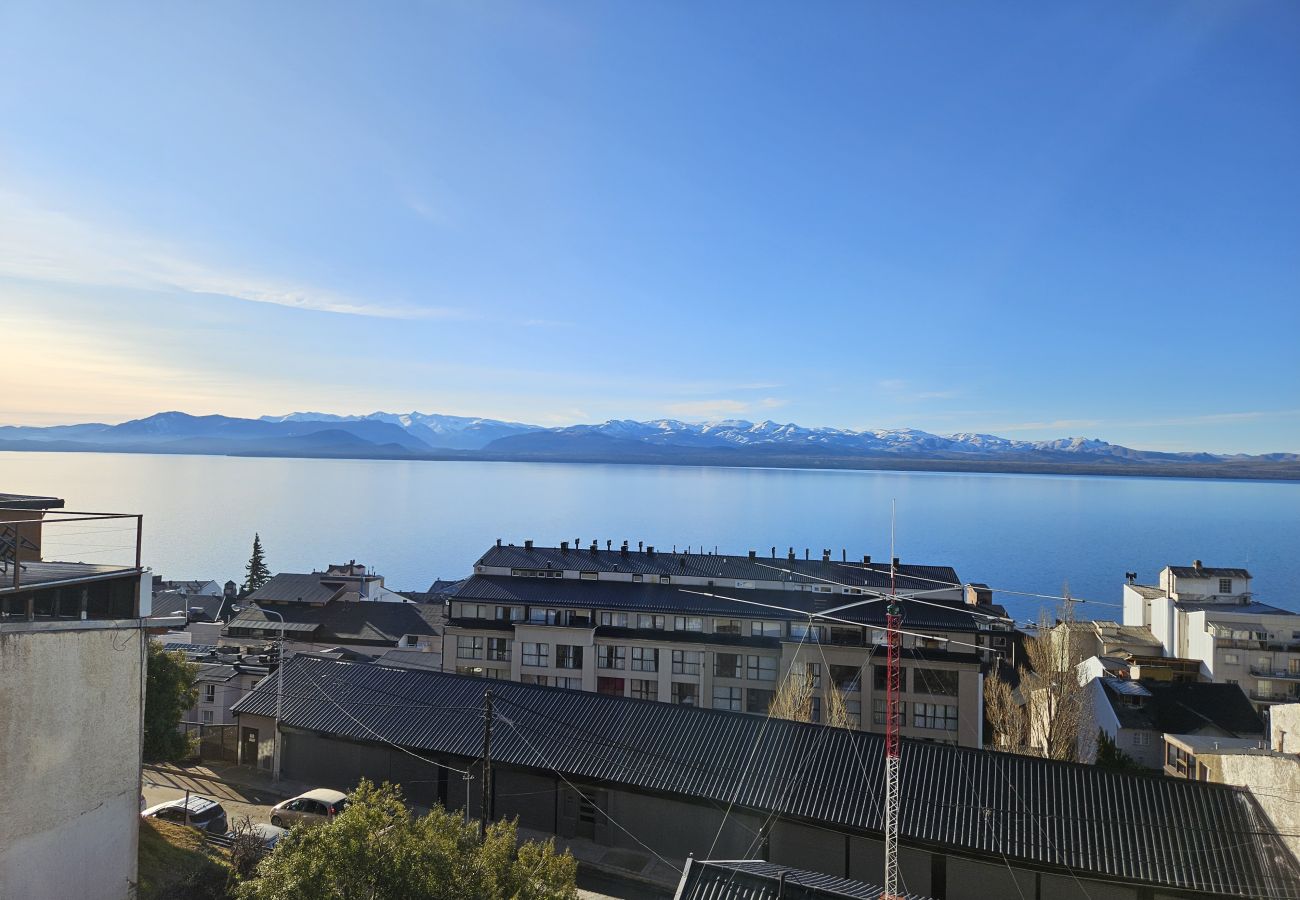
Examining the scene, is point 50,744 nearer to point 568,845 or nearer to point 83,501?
point 568,845

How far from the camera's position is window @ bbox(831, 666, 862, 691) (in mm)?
30406

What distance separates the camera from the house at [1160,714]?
3038cm

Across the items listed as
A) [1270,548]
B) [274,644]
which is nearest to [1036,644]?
[274,644]

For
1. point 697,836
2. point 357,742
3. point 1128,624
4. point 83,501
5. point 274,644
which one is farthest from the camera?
point 83,501

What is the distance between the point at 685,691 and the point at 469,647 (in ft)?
32.2

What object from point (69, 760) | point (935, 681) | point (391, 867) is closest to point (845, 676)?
point (935, 681)

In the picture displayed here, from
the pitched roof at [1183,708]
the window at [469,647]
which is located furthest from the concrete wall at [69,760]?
the pitched roof at [1183,708]

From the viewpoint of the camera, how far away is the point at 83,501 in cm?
15912

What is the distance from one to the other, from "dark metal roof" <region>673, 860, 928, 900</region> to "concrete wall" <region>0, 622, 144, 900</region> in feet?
26.8

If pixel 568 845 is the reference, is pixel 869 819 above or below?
above

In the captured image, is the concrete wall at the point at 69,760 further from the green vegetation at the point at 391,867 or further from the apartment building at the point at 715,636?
the apartment building at the point at 715,636

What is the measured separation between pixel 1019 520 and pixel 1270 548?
53175mm

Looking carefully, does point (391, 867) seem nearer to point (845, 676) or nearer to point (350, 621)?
point (845, 676)

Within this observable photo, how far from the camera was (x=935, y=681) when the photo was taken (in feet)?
97.8
